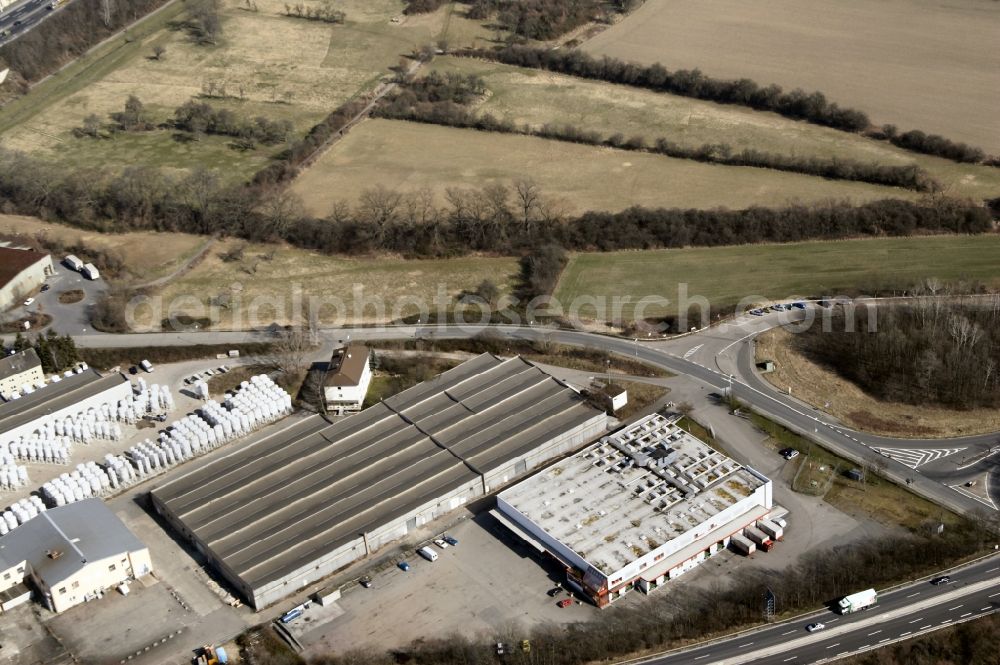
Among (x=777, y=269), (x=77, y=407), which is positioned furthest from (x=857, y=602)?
(x=77, y=407)

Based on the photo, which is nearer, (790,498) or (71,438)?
(790,498)

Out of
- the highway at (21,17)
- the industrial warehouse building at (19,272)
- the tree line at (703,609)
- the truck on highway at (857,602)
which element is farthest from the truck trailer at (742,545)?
the highway at (21,17)

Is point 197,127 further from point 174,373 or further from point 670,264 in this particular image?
point 670,264

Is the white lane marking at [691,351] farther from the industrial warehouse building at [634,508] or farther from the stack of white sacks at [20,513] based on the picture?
the stack of white sacks at [20,513]

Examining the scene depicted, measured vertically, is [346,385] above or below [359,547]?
above

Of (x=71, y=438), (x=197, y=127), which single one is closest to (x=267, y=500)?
(x=71, y=438)

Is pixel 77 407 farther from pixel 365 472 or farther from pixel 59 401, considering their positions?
pixel 365 472

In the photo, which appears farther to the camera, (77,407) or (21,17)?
(21,17)
